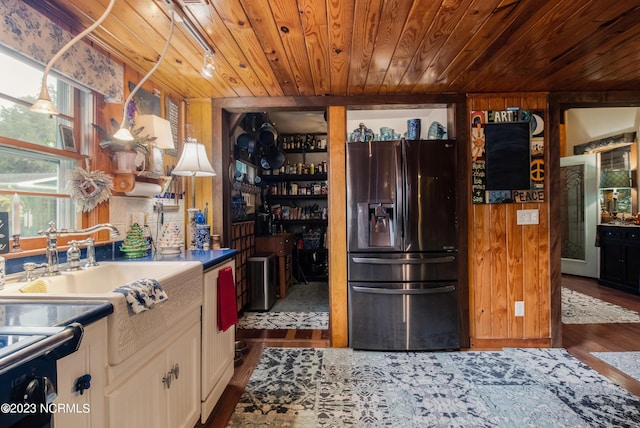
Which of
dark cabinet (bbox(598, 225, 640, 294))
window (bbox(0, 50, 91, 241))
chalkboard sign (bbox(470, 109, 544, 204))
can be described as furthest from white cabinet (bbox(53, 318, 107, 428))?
dark cabinet (bbox(598, 225, 640, 294))

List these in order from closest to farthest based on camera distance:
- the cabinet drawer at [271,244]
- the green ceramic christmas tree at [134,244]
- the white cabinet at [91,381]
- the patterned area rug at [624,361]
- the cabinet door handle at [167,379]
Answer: the white cabinet at [91,381] → the cabinet door handle at [167,379] → the green ceramic christmas tree at [134,244] → the patterned area rug at [624,361] → the cabinet drawer at [271,244]

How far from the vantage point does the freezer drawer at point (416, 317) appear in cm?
258

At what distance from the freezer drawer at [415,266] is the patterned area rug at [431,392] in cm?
66

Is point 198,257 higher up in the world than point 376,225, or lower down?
lower down

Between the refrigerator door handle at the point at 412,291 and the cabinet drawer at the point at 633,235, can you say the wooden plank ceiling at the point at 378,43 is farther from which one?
the cabinet drawer at the point at 633,235

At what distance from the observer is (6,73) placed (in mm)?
1340

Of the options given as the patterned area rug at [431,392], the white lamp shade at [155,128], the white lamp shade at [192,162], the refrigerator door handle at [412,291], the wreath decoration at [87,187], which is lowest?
the patterned area rug at [431,392]

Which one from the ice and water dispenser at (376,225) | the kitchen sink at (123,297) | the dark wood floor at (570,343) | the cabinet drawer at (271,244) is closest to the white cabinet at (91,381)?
the kitchen sink at (123,297)

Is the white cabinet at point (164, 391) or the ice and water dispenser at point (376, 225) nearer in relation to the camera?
the white cabinet at point (164, 391)

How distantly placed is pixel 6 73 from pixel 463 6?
2169 mm

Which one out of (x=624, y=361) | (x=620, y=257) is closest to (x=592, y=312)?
(x=624, y=361)

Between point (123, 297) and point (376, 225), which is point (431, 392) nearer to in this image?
point (376, 225)

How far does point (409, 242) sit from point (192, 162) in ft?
6.03

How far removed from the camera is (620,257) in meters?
4.29
